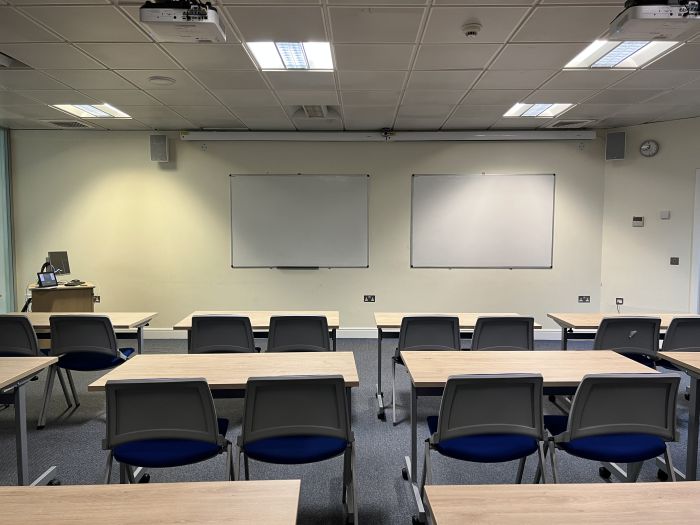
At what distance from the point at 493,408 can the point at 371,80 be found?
10.3 ft

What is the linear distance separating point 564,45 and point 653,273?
387cm

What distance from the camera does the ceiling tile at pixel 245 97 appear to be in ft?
13.6

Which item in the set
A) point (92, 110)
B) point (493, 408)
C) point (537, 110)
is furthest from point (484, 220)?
point (92, 110)

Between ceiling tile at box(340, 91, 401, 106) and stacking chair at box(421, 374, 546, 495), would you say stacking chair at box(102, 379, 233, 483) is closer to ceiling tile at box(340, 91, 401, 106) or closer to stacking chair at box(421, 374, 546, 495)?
stacking chair at box(421, 374, 546, 495)

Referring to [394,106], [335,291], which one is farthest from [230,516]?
[335,291]

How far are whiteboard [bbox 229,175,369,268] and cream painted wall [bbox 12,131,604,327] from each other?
0.47 feet

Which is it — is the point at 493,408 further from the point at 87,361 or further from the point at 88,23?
the point at 88,23

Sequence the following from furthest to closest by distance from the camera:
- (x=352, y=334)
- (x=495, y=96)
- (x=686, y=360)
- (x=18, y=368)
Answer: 1. (x=352, y=334)
2. (x=495, y=96)
3. (x=686, y=360)
4. (x=18, y=368)

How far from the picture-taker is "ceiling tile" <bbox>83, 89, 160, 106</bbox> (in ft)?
13.7

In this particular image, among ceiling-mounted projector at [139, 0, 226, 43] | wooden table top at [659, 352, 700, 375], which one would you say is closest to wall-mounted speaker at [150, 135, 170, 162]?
ceiling-mounted projector at [139, 0, 226, 43]

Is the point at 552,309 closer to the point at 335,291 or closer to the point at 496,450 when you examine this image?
the point at 335,291

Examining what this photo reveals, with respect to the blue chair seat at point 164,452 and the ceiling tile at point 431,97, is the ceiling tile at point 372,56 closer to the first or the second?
the ceiling tile at point 431,97

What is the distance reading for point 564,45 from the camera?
310cm

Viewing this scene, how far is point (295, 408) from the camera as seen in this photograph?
180 centimetres
